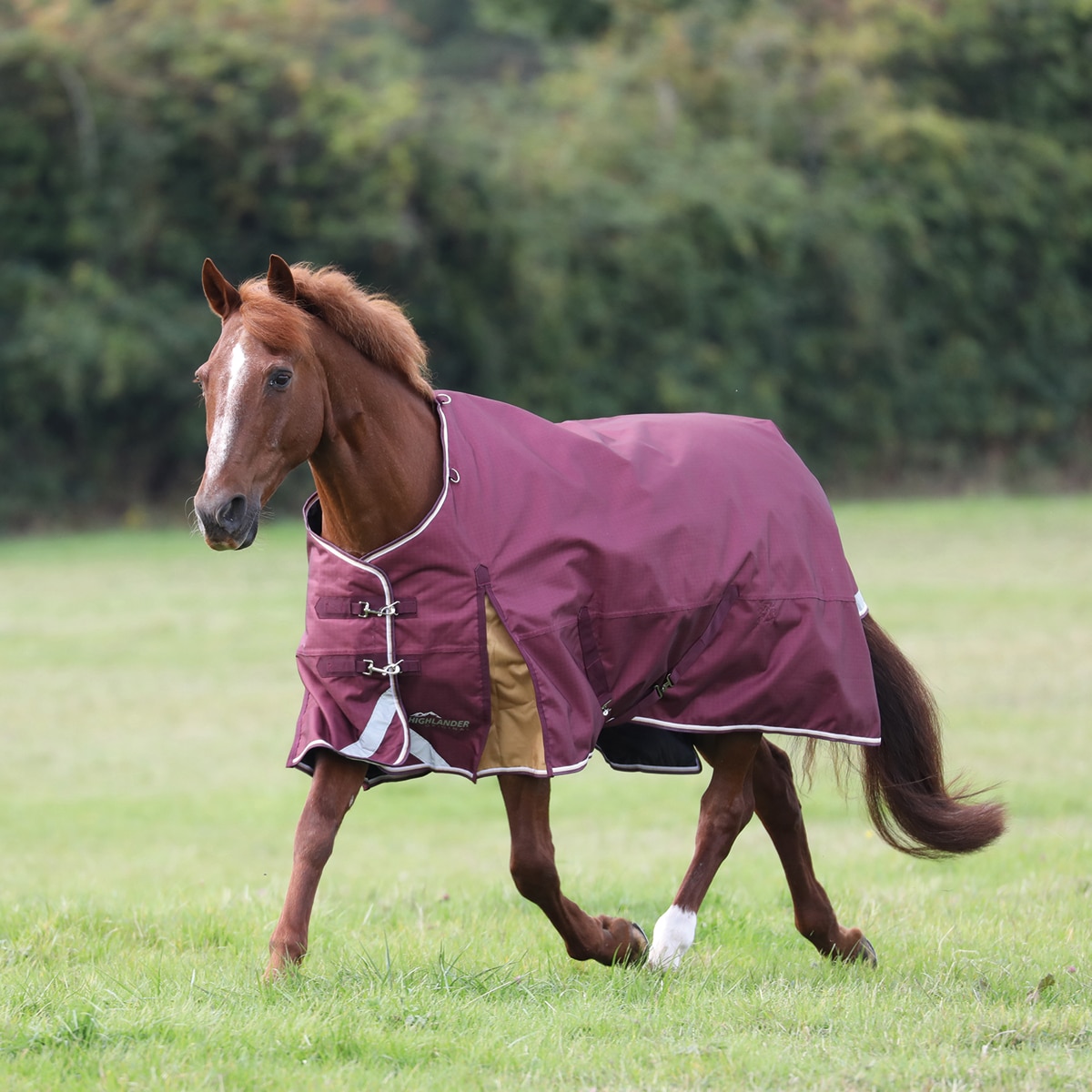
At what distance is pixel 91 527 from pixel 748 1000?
16837 mm

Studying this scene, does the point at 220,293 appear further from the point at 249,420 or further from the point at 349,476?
the point at 349,476

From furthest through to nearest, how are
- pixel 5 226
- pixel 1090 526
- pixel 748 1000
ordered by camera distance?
pixel 1090 526 < pixel 5 226 < pixel 748 1000

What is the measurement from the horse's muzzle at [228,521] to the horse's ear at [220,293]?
21.7 inches

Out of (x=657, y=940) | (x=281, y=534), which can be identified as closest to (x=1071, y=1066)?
(x=657, y=940)

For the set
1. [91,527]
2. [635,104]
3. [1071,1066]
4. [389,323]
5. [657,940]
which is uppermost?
[635,104]

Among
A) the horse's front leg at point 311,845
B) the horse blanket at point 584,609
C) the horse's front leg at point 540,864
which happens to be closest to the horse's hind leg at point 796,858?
the horse blanket at point 584,609

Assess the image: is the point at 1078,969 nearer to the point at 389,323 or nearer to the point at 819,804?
the point at 389,323

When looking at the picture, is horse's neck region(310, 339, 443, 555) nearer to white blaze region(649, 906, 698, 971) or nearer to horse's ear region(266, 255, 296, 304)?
horse's ear region(266, 255, 296, 304)

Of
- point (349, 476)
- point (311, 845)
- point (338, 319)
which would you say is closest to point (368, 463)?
point (349, 476)

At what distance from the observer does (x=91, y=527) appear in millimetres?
19328

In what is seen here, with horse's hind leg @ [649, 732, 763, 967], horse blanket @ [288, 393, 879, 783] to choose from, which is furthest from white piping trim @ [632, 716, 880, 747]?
horse's hind leg @ [649, 732, 763, 967]

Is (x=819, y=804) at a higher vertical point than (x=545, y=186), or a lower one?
lower

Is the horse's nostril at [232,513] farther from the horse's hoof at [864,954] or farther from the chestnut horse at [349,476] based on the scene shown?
the horse's hoof at [864,954]

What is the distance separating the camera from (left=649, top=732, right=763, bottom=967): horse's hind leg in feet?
13.8
